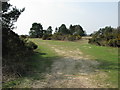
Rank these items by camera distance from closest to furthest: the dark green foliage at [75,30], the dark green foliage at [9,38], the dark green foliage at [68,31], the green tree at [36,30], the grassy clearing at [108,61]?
the grassy clearing at [108,61]
the dark green foliage at [9,38]
the dark green foliage at [68,31]
the green tree at [36,30]
the dark green foliage at [75,30]

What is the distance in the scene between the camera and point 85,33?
47.0m

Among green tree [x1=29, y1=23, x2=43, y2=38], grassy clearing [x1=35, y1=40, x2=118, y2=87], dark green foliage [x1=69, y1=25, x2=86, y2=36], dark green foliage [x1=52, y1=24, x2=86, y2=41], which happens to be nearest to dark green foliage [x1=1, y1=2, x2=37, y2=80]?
grassy clearing [x1=35, y1=40, x2=118, y2=87]

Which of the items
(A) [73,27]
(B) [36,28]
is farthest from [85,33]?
(B) [36,28]

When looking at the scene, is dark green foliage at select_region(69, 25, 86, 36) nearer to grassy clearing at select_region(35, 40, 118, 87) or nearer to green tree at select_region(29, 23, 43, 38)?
green tree at select_region(29, 23, 43, 38)

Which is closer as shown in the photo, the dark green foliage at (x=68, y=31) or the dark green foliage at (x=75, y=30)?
the dark green foliage at (x=68, y=31)

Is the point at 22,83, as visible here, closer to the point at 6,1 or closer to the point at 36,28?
the point at 6,1

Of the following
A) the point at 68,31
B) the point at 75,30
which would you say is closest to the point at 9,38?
the point at 68,31

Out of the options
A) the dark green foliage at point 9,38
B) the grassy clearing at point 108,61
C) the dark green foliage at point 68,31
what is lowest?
the grassy clearing at point 108,61

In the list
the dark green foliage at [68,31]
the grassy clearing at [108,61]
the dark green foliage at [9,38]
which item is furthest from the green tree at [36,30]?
the dark green foliage at [9,38]

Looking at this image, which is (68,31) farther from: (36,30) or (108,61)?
(108,61)

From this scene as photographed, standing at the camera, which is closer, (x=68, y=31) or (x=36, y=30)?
(x=36, y=30)

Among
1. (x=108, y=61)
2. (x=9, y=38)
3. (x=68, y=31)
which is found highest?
(x=68, y=31)

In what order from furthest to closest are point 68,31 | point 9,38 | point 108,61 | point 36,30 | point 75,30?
point 75,30 → point 68,31 → point 36,30 → point 108,61 → point 9,38

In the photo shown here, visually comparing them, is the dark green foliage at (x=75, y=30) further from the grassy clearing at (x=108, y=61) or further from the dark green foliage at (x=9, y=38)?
the dark green foliage at (x=9, y=38)
